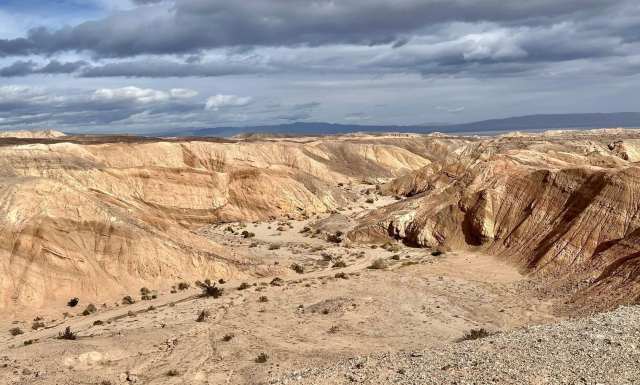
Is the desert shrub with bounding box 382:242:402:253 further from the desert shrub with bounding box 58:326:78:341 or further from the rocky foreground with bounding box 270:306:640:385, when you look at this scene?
the rocky foreground with bounding box 270:306:640:385

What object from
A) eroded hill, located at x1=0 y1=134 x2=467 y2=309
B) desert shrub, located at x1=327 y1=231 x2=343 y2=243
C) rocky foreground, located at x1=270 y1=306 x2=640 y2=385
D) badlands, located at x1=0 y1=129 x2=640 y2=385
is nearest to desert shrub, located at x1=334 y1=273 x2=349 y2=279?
badlands, located at x1=0 y1=129 x2=640 y2=385

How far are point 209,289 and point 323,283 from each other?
4.46 m

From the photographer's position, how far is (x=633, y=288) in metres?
20.5

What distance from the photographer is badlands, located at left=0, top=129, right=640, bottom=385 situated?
1452 cm

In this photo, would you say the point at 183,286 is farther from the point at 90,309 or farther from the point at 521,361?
the point at 521,361

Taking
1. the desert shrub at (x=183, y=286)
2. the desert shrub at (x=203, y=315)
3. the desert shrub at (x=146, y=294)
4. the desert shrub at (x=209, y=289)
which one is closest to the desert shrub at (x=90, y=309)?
the desert shrub at (x=146, y=294)

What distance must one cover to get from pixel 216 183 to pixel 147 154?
57.6 feet

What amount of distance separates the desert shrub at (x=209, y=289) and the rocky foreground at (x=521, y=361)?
1053cm

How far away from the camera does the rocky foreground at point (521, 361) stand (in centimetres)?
1193

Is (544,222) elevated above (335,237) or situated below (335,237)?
above

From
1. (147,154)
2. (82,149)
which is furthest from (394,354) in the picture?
(147,154)

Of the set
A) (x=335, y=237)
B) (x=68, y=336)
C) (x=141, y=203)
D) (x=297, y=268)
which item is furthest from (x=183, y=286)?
(x=141, y=203)

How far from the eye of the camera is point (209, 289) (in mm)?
24781

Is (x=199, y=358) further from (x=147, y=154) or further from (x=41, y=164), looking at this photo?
(x=147, y=154)
